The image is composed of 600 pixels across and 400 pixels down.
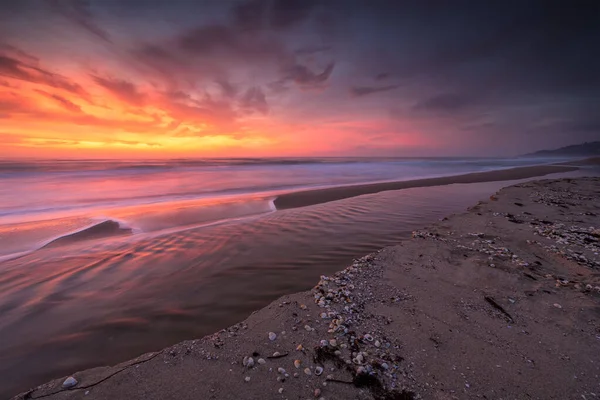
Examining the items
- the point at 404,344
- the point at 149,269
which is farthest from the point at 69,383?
the point at 404,344

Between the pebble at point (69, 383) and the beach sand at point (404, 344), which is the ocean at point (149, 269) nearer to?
the pebble at point (69, 383)

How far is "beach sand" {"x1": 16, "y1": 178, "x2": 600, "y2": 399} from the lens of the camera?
285 centimetres

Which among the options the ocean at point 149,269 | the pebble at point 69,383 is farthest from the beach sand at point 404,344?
the ocean at point 149,269

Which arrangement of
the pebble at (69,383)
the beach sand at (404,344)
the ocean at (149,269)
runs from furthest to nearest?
the ocean at (149,269), the pebble at (69,383), the beach sand at (404,344)

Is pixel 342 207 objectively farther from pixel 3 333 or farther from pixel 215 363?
pixel 3 333

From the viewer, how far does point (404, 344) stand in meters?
3.40

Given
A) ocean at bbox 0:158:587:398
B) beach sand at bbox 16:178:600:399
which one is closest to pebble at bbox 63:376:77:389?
beach sand at bbox 16:178:600:399

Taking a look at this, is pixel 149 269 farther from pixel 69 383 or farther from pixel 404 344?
pixel 404 344

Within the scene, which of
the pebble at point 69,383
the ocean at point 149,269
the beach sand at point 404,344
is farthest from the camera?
the ocean at point 149,269

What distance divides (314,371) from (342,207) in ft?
33.0

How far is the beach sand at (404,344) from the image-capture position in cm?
285

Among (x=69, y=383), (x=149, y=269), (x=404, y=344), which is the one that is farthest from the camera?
(x=149, y=269)

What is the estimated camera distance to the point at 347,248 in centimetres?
729

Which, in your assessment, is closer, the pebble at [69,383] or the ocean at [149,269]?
the pebble at [69,383]
